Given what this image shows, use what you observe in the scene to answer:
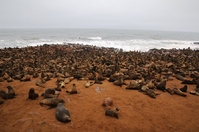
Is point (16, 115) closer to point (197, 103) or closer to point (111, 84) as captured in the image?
point (111, 84)

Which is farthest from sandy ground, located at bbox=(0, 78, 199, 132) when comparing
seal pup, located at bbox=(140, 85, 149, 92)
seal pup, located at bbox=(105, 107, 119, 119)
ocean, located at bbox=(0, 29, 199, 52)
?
ocean, located at bbox=(0, 29, 199, 52)

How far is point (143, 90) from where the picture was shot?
5961 mm

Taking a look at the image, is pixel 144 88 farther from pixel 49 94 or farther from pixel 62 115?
pixel 49 94

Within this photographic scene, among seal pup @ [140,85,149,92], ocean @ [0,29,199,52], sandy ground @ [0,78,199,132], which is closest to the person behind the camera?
sandy ground @ [0,78,199,132]

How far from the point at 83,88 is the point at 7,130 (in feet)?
10.5

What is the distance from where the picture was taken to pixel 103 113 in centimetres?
436

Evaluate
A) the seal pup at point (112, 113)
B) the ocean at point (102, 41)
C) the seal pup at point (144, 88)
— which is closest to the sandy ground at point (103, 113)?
the seal pup at point (112, 113)

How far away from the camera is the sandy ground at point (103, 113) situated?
376cm

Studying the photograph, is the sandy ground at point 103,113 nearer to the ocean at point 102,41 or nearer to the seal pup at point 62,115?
the seal pup at point 62,115

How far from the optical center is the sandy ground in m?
3.76

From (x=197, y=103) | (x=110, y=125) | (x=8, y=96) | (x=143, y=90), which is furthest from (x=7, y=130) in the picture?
(x=197, y=103)

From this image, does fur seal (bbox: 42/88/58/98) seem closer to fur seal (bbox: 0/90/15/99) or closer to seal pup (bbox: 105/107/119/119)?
fur seal (bbox: 0/90/15/99)

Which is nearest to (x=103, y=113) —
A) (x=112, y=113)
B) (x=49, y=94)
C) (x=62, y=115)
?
(x=112, y=113)

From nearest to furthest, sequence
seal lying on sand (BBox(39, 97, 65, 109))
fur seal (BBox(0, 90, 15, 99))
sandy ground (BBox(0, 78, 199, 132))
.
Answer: sandy ground (BBox(0, 78, 199, 132)) → seal lying on sand (BBox(39, 97, 65, 109)) → fur seal (BBox(0, 90, 15, 99))
